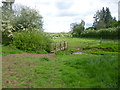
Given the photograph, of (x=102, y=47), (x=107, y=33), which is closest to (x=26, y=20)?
(x=107, y=33)

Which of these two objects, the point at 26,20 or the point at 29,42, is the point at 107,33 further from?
the point at 26,20

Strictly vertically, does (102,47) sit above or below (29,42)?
below

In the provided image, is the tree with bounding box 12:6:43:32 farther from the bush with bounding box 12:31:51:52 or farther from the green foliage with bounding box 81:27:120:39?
the green foliage with bounding box 81:27:120:39

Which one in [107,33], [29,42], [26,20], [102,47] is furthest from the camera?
[26,20]

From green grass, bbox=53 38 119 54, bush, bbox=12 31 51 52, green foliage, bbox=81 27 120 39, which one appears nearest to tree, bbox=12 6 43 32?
bush, bbox=12 31 51 52

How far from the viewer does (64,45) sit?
15.4 m

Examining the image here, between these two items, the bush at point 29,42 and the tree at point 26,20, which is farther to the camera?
the tree at point 26,20

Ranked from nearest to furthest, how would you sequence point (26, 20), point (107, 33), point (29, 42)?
point (107, 33) < point (29, 42) < point (26, 20)

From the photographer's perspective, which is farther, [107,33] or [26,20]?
[26,20]

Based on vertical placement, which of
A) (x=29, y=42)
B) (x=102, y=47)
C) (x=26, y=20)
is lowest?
(x=102, y=47)

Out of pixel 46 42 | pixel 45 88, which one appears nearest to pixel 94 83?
pixel 45 88

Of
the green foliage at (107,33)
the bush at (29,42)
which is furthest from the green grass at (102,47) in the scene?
the bush at (29,42)

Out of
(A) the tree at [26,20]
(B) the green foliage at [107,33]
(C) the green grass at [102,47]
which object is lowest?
(C) the green grass at [102,47]

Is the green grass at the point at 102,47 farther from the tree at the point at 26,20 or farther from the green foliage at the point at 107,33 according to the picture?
the tree at the point at 26,20
